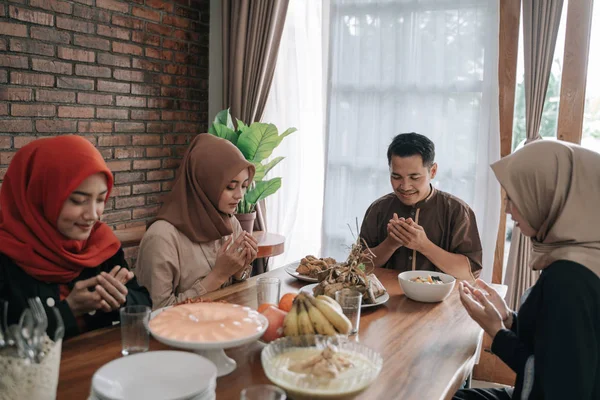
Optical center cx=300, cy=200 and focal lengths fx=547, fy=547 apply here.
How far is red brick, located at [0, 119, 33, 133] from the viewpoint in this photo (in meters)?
2.87

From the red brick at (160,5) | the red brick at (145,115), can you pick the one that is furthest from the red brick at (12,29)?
the red brick at (160,5)

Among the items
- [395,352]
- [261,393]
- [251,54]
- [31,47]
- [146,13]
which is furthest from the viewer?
[251,54]

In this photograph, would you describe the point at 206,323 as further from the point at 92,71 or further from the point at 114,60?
the point at 114,60

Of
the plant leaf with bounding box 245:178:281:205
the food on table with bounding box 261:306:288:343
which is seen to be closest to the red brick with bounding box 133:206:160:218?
the plant leaf with bounding box 245:178:281:205

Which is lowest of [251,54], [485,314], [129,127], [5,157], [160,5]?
[485,314]

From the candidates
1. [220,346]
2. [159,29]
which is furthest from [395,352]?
[159,29]

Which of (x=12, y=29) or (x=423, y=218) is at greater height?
(x=12, y=29)

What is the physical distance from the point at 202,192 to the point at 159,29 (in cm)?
205

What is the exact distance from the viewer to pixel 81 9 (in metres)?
3.21

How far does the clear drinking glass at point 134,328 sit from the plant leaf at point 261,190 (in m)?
2.23

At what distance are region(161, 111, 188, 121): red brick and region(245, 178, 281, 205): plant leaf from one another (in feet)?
2.79

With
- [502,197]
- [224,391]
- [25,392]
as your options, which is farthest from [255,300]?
[502,197]

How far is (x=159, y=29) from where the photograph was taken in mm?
3783

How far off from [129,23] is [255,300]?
239 centimetres
